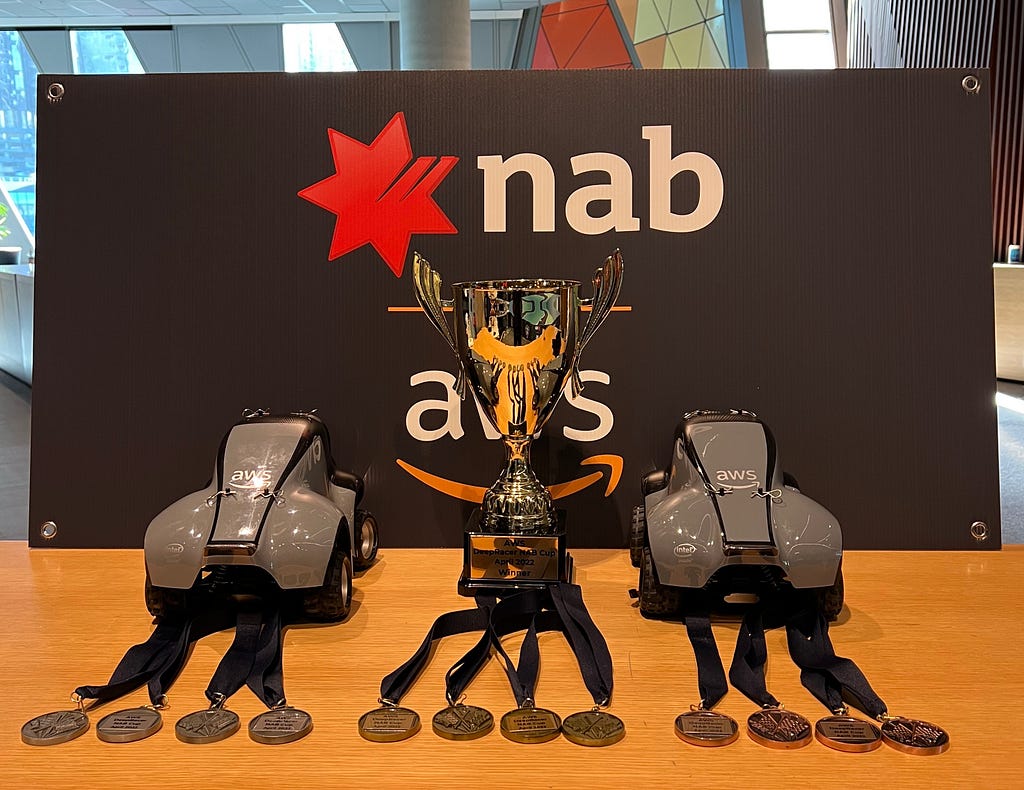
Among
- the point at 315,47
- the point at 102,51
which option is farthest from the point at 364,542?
the point at 102,51

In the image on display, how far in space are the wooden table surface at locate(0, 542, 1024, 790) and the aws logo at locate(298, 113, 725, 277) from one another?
34cm

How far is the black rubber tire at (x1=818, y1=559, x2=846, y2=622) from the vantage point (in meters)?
0.73

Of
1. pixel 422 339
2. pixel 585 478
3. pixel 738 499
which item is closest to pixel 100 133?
pixel 422 339

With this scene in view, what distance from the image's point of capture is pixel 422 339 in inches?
37.1

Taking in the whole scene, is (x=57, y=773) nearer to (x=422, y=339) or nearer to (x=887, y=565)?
(x=422, y=339)

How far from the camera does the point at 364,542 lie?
2.88 feet

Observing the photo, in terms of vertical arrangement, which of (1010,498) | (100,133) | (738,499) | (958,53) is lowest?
(1010,498)

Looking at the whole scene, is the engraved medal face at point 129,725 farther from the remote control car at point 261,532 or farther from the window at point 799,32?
the window at point 799,32

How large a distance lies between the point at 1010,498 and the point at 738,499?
173cm

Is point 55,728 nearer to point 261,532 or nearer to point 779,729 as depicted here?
point 261,532

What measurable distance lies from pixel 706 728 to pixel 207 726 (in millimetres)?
309

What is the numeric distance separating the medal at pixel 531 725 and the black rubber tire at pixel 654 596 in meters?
0.18

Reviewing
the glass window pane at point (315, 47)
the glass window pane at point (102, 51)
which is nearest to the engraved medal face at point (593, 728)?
the glass window pane at point (315, 47)

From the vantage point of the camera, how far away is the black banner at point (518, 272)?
3.03 ft
